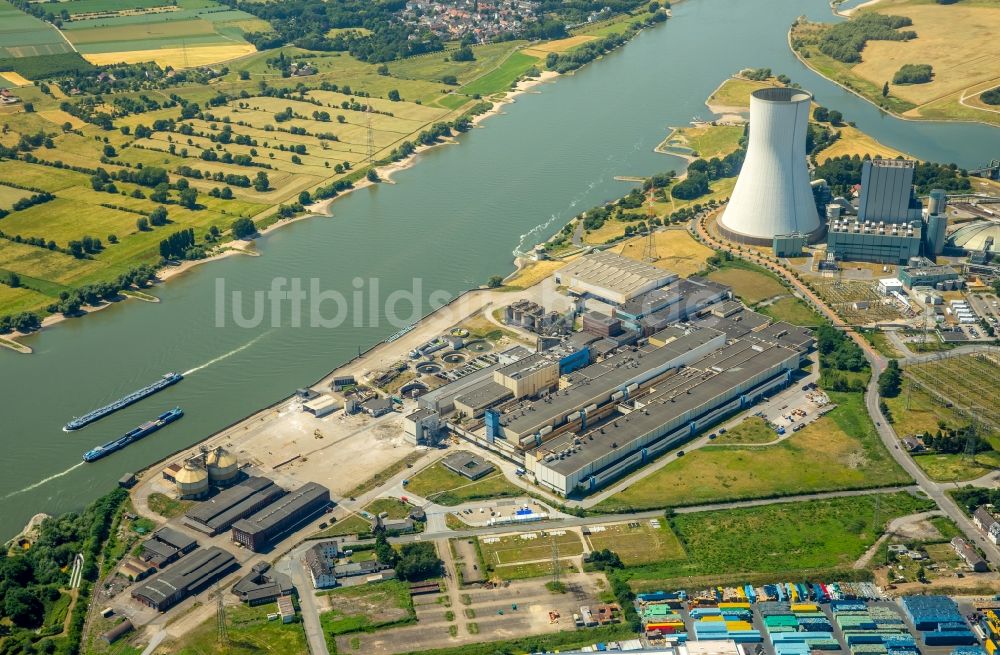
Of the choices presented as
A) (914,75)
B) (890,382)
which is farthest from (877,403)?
(914,75)

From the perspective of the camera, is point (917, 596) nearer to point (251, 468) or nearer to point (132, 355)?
point (251, 468)

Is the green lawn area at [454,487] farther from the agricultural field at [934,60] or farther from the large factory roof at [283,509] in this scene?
the agricultural field at [934,60]

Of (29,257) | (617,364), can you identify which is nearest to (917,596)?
(617,364)

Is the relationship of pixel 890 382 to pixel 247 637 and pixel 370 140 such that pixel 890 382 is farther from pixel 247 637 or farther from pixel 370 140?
pixel 370 140

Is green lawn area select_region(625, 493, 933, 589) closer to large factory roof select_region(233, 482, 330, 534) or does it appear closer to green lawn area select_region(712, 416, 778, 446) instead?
green lawn area select_region(712, 416, 778, 446)

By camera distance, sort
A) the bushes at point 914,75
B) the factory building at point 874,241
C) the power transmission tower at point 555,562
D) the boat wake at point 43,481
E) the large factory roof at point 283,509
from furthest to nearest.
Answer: the bushes at point 914,75 → the factory building at point 874,241 → the boat wake at point 43,481 → the large factory roof at point 283,509 → the power transmission tower at point 555,562

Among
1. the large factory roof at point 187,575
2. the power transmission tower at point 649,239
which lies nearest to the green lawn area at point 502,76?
the power transmission tower at point 649,239
